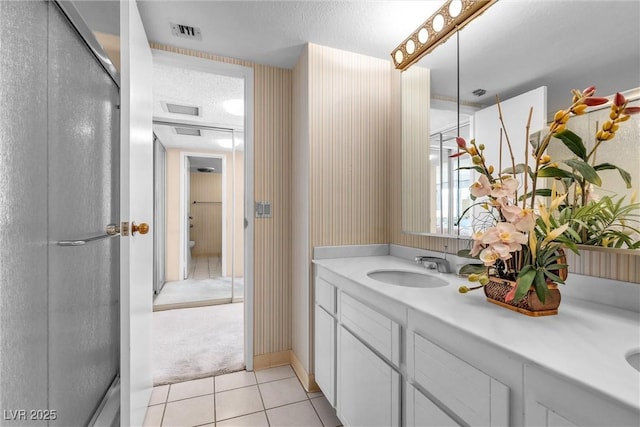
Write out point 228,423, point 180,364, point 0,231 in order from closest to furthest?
point 0,231 < point 228,423 < point 180,364

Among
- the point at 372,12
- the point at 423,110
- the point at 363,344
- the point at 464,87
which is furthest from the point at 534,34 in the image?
the point at 363,344

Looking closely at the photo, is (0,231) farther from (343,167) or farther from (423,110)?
(423,110)

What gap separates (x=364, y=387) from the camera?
126cm

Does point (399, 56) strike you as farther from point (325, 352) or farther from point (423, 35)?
point (325, 352)

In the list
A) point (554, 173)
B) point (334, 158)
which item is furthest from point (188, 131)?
point (554, 173)

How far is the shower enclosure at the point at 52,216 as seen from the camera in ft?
3.21

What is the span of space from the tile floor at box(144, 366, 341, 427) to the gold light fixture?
2.11 meters

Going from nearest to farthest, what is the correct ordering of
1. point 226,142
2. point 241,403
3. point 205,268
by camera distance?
point 241,403 < point 226,142 < point 205,268

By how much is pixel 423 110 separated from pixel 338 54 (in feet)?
2.24

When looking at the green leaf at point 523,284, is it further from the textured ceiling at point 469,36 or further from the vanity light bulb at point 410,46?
the vanity light bulb at point 410,46

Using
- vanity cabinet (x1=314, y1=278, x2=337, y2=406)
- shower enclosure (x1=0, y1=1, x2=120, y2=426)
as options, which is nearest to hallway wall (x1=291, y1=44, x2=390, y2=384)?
vanity cabinet (x1=314, y1=278, x2=337, y2=406)

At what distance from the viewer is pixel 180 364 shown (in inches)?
86.7

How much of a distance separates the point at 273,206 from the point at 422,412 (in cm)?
160

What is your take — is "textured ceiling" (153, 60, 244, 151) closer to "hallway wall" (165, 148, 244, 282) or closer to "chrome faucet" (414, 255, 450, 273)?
"hallway wall" (165, 148, 244, 282)
